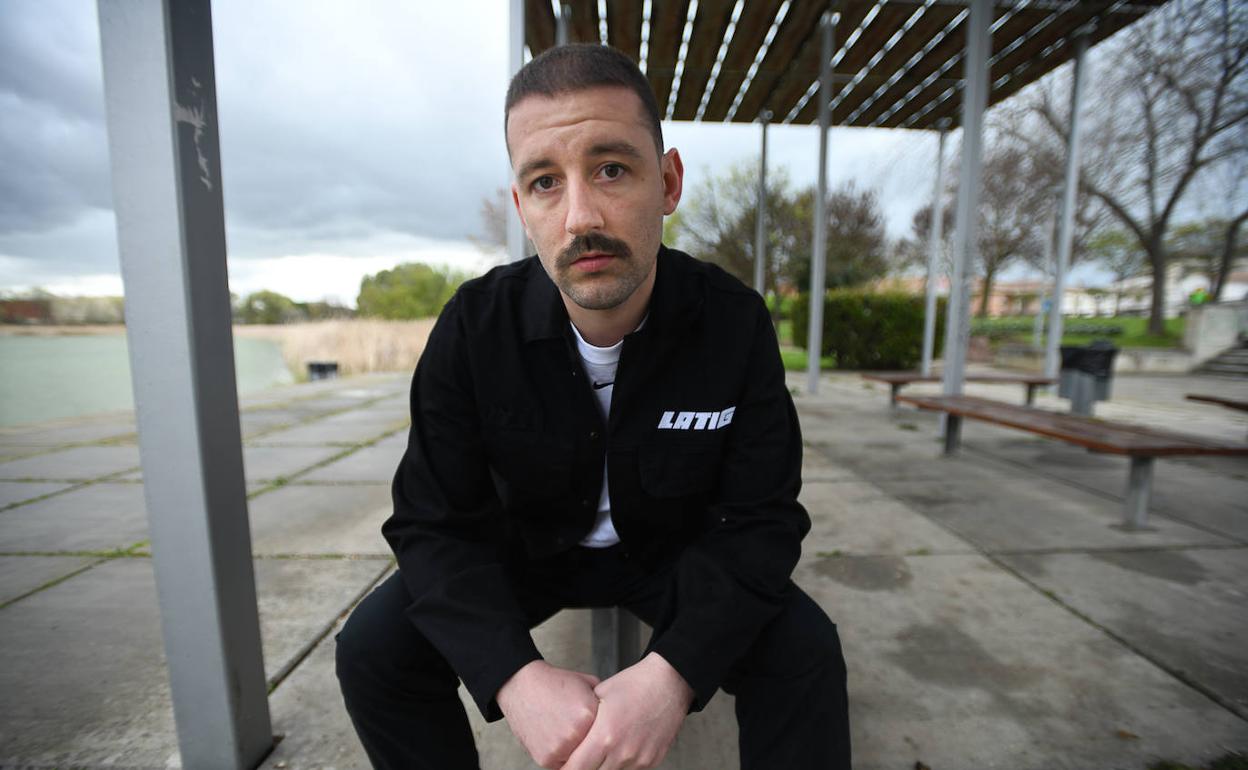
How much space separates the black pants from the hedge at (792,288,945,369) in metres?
10.8

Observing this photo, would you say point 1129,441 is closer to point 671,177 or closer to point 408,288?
point 671,177

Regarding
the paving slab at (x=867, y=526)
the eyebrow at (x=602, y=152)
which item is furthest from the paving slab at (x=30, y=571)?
the paving slab at (x=867, y=526)

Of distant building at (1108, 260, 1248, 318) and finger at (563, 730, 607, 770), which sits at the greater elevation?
distant building at (1108, 260, 1248, 318)

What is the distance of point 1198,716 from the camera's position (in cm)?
149

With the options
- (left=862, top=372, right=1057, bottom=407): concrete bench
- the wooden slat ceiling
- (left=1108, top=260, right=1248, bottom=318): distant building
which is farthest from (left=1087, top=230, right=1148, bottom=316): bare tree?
(left=862, top=372, right=1057, bottom=407): concrete bench

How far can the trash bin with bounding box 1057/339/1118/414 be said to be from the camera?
5605 millimetres

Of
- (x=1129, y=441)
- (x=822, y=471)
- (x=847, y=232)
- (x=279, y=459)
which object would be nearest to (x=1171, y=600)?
(x=1129, y=441)

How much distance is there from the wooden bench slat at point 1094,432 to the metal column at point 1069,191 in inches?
133

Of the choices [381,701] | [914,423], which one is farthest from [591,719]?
[914,423]

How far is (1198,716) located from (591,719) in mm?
1693

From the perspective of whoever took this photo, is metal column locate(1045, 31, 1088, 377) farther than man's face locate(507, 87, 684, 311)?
Yes

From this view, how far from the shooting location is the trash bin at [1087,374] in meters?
5.61

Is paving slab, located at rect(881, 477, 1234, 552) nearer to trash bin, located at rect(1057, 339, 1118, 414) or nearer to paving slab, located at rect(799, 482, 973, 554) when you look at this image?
paving slab, located at rect(799, 482, 973, 554)

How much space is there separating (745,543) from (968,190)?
4903 millimetres
